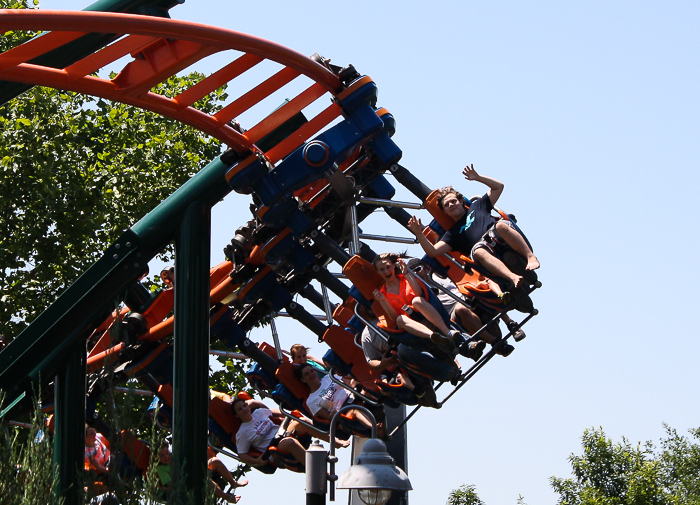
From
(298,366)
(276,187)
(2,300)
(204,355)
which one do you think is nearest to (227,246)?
(298,366)

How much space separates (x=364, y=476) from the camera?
279 inches

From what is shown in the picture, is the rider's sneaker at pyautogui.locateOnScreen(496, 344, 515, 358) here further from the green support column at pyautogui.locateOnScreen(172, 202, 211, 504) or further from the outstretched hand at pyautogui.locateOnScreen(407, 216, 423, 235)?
the green support column at pyautogui.locateOnScreen(172, 202, 211, 504)

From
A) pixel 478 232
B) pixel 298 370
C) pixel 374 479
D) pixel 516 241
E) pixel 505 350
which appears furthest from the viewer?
pixel 298 370

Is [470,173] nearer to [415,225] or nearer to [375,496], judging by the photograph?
[415,225]

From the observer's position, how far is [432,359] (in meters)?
9.27

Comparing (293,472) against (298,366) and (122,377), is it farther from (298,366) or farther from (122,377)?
(122,377)

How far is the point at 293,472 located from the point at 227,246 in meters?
2.76

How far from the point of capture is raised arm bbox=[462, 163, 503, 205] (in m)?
9.21

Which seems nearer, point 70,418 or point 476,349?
point 70,418

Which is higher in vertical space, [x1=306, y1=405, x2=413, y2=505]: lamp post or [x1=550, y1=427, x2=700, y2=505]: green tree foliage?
[x1=550, y1=427, x2=700, y2=505]: green tree foliage

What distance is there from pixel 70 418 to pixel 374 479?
2101mm

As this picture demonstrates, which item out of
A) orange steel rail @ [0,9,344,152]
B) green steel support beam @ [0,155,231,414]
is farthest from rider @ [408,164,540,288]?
green steel support beam @ [0,155,231,414]

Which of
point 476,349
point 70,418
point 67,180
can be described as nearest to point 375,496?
point 70,418

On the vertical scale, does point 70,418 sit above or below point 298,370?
below
